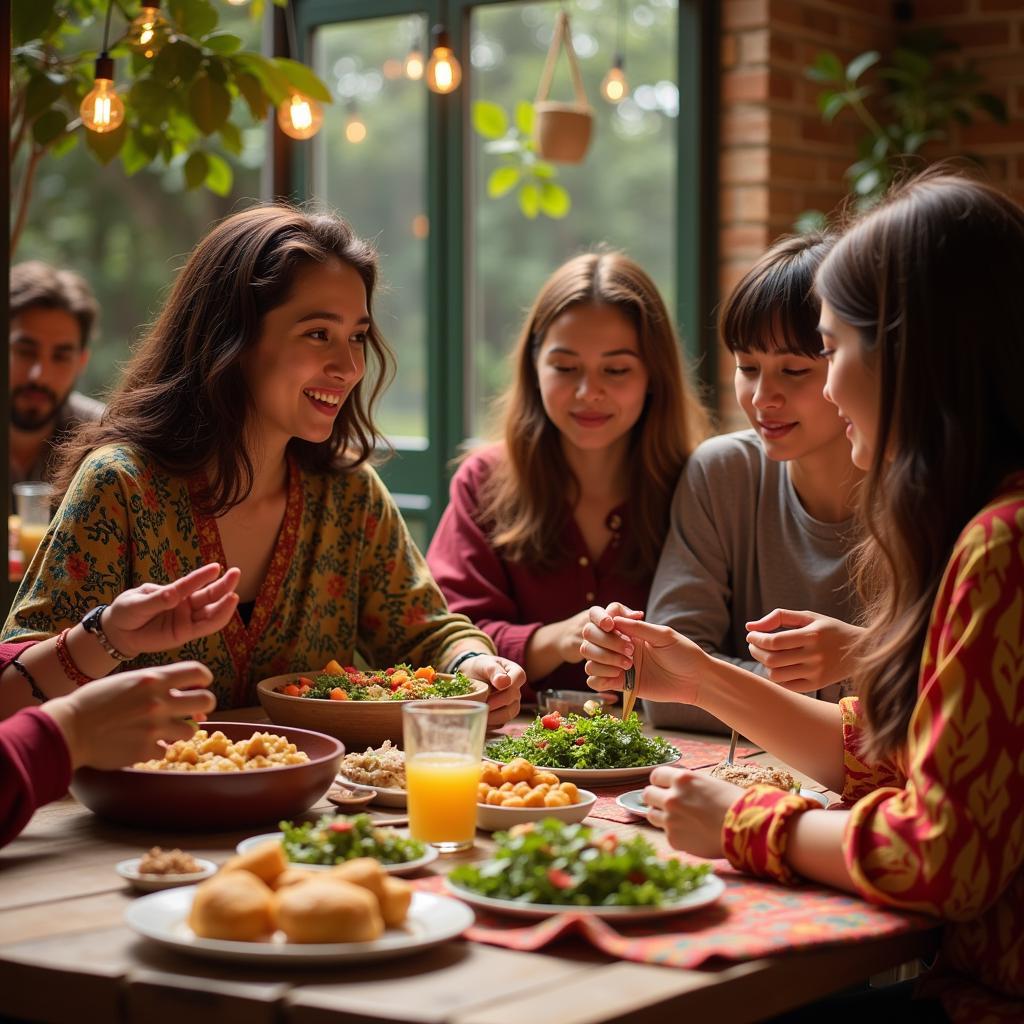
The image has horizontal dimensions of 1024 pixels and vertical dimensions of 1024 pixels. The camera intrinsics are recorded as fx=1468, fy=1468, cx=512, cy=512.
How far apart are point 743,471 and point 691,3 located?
6.55 feet

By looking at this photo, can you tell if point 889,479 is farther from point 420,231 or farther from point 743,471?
point 420,231

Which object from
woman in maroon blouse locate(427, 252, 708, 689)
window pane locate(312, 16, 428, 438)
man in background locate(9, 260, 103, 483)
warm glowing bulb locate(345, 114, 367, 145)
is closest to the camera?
woman in maroon blouse locate(427, 252, 708, 689)

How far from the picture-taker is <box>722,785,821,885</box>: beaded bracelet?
4.83 feet

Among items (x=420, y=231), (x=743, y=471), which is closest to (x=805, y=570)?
(x=743, y=471)

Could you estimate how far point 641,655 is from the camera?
1.97 meters

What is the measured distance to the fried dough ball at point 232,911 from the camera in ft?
4.00

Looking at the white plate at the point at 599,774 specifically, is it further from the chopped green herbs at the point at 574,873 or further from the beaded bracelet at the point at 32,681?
the beaded bracelet at the point at 32,681

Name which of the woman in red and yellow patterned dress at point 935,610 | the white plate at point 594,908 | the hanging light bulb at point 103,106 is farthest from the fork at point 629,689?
the hanging light bulb at point 103,106

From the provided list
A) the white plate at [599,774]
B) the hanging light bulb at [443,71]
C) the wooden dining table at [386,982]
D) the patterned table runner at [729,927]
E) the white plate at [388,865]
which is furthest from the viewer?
the hanging light bulb at [443,71]

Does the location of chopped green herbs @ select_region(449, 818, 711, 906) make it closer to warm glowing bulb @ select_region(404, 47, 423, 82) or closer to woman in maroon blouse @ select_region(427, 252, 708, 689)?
woman in maroon blouse @ select_region(427, 252, 708, 689)

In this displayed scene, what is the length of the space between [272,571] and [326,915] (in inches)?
43.9

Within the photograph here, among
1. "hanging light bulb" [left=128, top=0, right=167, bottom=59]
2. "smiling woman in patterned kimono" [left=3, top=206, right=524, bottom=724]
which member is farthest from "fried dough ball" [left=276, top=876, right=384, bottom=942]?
"hanging light bulb" [left=128, top=0, right=167, bottom=59]

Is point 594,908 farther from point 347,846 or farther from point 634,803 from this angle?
point 634,803

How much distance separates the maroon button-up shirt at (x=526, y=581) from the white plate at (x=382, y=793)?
0.96 m
